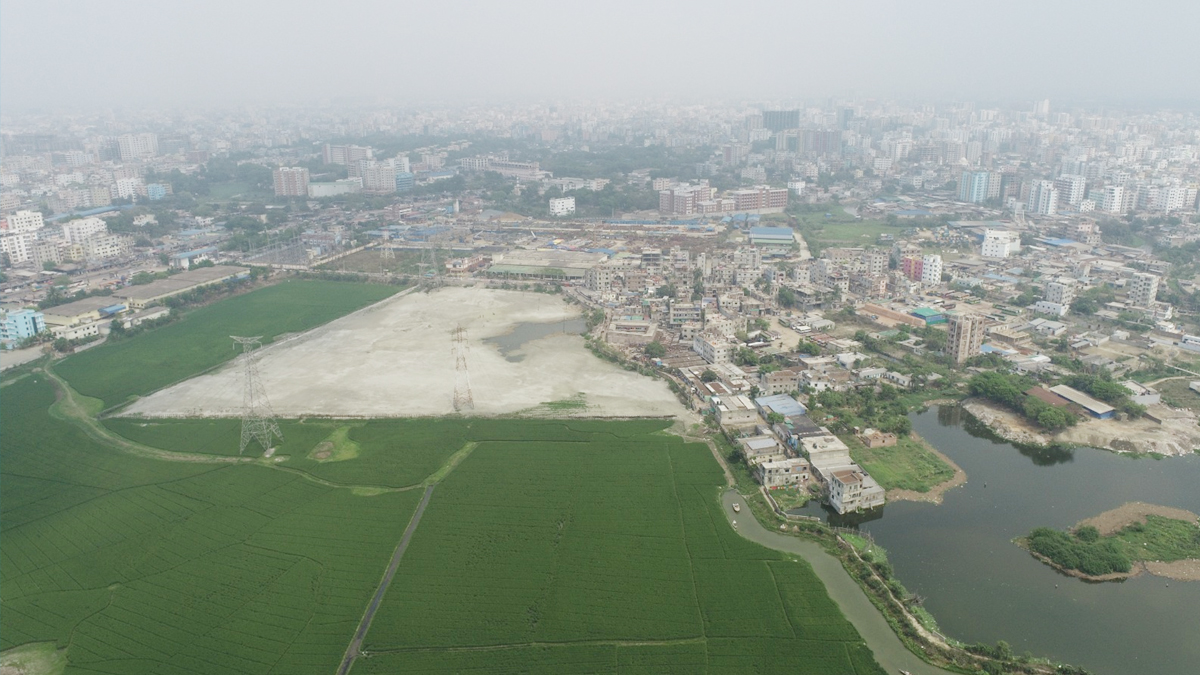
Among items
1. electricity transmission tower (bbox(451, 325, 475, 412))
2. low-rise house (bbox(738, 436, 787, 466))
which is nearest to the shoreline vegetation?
low-rise house (bbox(738, 436, 787, 466))

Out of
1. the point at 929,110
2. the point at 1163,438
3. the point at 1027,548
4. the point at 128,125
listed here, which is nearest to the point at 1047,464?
the point at 1163,438

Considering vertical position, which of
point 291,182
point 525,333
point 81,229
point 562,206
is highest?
point 291,182

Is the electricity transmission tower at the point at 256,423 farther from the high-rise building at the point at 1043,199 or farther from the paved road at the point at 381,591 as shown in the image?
the high-rise building at the point at 1043,199

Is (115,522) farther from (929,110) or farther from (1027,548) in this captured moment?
(929,110)

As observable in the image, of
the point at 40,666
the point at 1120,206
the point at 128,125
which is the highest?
the point at 128,125

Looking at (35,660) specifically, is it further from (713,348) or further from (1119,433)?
(1119,433)

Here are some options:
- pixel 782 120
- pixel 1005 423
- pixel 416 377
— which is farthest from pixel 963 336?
pixel 782 120

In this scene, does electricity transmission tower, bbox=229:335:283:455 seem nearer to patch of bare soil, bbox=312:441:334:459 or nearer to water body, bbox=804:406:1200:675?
patch of bare soil, bbox=312:441:334:459
